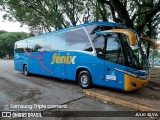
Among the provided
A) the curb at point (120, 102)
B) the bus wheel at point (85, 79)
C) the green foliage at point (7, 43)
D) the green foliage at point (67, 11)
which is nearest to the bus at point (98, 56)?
the bus wheel at point (85, 79)

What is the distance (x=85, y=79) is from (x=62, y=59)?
191 cm

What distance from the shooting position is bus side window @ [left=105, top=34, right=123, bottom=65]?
23.6ft

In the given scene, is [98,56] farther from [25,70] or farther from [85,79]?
[25,70]

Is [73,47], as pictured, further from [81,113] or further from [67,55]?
[81,113]

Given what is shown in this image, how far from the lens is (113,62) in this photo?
7320mm

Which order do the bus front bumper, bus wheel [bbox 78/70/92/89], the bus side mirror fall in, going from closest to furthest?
the bus front bumper → the bus side mirror → bus wheel [bbox 78/70/92/89]

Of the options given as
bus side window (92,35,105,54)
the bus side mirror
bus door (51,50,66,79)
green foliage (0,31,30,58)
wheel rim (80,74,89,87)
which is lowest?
wheel rim (80,74,89,87)

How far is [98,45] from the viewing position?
7.91 meters

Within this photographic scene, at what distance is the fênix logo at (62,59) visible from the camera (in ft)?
29.9

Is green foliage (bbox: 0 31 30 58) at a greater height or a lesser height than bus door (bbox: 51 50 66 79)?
greater

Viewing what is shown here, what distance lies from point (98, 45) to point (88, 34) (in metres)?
0.83

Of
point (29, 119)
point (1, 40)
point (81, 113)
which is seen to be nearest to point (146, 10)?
point (81, 113)

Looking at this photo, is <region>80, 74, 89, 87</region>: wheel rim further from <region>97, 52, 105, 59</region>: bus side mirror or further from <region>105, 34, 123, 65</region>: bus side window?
<region>105, 34, 123, 65</region>: bus side window

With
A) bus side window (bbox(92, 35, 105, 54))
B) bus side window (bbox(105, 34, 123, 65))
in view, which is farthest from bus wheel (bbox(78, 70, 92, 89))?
bus side window (bbox(105, 34, 123, 65))
